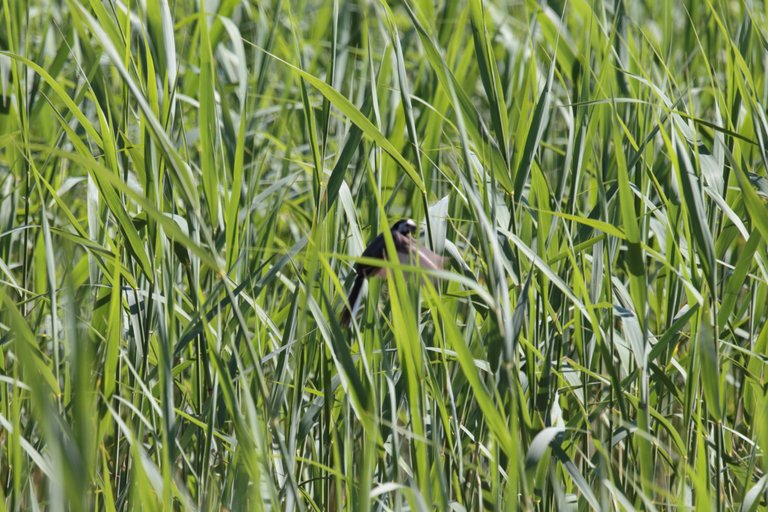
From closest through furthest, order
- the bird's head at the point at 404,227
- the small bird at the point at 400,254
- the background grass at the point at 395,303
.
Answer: the background grass at the point at 395,303 → the small bird at the point at 400,254 → the bird's head at the point at 404,227

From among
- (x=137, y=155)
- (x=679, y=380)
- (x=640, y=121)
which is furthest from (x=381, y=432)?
(x=679, y=380)

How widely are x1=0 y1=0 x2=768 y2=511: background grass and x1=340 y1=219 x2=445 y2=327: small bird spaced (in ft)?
0.12

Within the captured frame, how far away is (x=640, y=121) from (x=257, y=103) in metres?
1.06

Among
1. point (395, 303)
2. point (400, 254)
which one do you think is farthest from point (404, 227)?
point (395, 303)

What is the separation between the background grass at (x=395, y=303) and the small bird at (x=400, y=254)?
0.12 feet

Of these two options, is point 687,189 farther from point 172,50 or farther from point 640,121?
point 172,50

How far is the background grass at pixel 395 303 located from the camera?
3.21 ft

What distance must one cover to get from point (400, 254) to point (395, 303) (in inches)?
7.0

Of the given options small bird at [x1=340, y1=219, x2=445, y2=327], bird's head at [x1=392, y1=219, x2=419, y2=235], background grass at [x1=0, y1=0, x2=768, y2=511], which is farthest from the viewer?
bird's head at [x1=392, y1=219, x2=419, y2=235]

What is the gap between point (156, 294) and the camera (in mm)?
1156

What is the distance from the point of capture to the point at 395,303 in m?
0.99

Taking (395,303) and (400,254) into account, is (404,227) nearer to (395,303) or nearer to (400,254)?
(400,254)

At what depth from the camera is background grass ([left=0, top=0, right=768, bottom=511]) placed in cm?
98

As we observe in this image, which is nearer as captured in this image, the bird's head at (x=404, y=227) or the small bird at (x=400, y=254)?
the small bird at (x=400, y=254)
